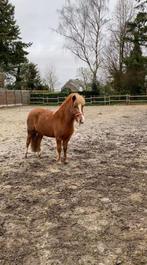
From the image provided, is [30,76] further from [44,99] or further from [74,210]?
[74,210]

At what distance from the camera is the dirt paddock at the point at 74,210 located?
357 centimetres

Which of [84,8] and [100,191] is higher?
[84,8]

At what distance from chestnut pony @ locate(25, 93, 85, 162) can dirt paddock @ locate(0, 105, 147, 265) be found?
421mm

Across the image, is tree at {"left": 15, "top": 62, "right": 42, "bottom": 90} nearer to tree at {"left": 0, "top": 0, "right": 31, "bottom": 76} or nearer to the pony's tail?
tree at {"left": 0, "top": 0, "right": 31, "bottom": 76}

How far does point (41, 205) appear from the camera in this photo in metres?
4.87

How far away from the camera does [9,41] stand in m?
42.8

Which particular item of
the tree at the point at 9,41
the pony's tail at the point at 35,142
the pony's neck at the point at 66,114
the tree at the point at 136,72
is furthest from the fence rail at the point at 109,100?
the pony's neck at the point at 66,114

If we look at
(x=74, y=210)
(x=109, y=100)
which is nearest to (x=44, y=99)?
(x=109, y=100)

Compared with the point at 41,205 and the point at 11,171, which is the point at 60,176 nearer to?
the point at 11,171

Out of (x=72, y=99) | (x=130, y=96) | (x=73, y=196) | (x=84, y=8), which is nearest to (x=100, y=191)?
(x=73, y=196)

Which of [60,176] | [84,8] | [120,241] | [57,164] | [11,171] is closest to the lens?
[120,241]

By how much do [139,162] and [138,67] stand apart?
3165cm

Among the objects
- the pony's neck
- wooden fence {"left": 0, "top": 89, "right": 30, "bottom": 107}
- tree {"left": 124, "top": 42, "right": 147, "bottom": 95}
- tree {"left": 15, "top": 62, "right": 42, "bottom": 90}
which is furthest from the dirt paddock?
tree {"left": 15, "top": 62, "right": 42, "bottom": 90}

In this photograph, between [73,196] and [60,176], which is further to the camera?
[60,176]
